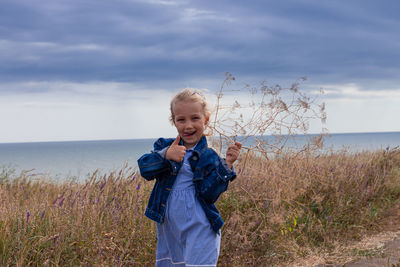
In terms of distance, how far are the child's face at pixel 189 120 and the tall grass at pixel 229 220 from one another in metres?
1.33

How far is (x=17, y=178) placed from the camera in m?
8.38

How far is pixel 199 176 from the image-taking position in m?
2.74

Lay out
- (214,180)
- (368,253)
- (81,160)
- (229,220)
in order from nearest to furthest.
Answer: (214,180)
(229,220)
(368,253)
(81,160)

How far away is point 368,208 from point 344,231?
0.96 meters

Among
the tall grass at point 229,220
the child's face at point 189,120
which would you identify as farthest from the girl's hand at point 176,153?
the tall grass at point 229,220

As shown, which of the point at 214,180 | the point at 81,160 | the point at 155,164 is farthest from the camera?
the point at 81,160

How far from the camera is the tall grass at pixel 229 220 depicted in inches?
140

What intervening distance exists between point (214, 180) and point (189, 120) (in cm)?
48

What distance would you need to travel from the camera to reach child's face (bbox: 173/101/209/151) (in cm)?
278

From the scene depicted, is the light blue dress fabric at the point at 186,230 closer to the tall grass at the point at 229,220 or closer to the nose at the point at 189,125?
the nose at the point at 189,125

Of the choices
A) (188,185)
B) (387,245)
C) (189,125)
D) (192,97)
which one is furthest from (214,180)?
(387,245)

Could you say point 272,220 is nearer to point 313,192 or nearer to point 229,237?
point 229,237

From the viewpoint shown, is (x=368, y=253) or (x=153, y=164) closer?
(x=153, y=164)

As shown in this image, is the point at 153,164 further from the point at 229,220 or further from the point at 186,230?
the point at 229,220
